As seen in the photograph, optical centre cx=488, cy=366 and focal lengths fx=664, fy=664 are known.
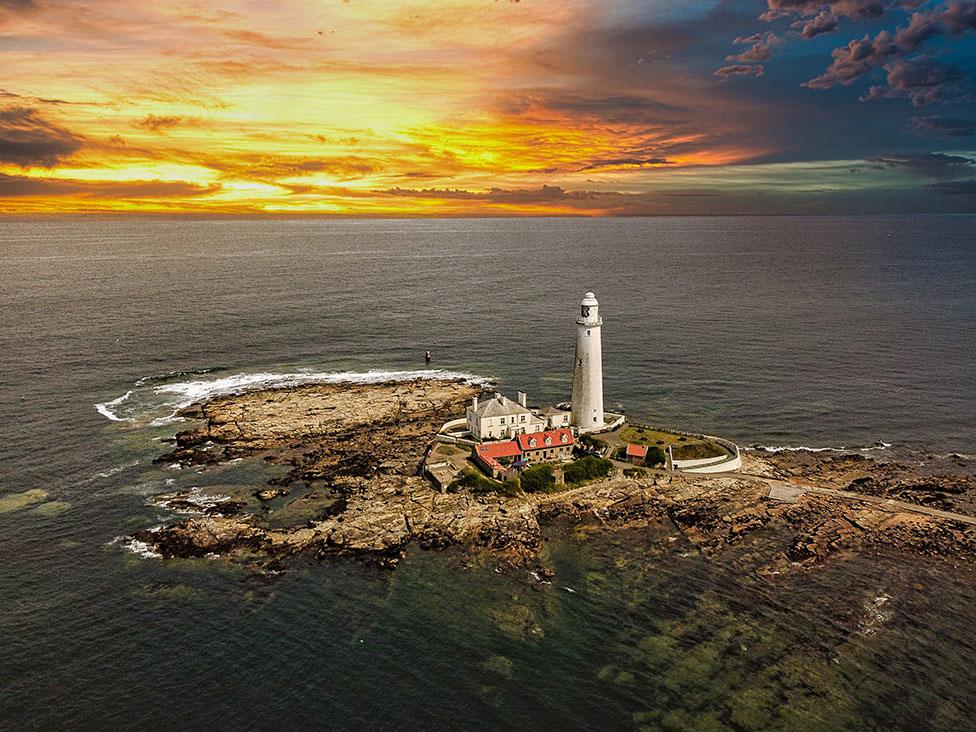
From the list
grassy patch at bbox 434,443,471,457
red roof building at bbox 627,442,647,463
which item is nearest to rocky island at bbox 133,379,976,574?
grassy patch at bbox 434,443,471,457

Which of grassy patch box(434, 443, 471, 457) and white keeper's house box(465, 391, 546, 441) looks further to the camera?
white keeper's house box(465, 391, 546, 441)

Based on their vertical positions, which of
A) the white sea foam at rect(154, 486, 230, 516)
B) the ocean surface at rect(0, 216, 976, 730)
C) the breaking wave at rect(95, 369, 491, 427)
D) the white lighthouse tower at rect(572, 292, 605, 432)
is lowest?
the ocean surface at rect(0, 216, 976, 730)

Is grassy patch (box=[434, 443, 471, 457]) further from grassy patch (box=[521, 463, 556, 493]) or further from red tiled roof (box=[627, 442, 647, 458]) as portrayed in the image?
red tiled roof (box=[627, 442, 647, 458])

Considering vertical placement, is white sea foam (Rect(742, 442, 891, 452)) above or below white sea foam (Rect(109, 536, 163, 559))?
above

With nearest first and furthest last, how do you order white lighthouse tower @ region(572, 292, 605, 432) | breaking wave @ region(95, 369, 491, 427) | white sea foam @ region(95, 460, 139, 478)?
white sea foam @ region(95, 460, 139, 478) → white lighthouse tower @ region(572, 292, 605, 432) → breaking wave @ region(95, 369, 491, 427)

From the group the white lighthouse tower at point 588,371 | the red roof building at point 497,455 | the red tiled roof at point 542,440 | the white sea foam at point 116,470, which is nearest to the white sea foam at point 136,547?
the white sea foam at point 116,470

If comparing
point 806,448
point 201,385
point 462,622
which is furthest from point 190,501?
point 806,448
